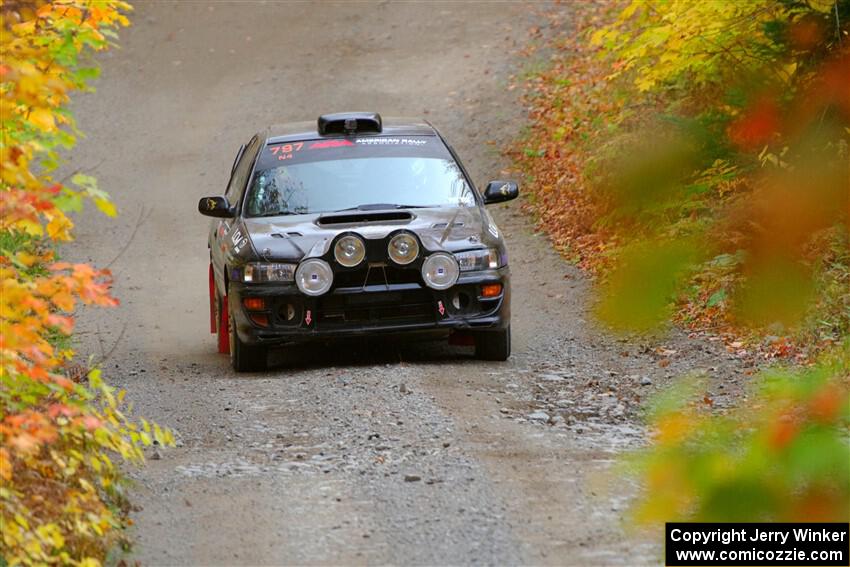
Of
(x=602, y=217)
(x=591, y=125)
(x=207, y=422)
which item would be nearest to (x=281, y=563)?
(x=207, y=422)

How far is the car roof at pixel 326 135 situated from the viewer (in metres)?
10.6

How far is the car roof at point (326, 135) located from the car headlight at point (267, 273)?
1.71m

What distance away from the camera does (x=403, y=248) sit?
29.8 feet

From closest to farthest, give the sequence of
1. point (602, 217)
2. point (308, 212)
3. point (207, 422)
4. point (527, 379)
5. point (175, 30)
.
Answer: point (602, 217)
point (207, 422)
point (527, 379)
point (308, 212)
point (175, 30)

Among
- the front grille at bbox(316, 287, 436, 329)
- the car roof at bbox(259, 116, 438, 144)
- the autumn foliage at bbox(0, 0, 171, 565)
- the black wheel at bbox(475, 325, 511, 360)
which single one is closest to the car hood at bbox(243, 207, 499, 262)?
the front grille at bbox(316, 287, 436, 329)

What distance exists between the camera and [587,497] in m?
6.07

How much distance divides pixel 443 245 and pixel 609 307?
7497 mm

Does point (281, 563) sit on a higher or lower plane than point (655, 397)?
lower

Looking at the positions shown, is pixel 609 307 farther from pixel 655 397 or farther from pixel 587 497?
pixel 587 497

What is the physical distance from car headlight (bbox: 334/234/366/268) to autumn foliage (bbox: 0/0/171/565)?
310cm

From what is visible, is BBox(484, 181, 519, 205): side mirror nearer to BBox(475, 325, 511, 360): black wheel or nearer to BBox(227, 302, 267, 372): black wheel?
BBox(475, 325, 511, 360): black wheel

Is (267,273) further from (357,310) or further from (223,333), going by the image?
(223,333)

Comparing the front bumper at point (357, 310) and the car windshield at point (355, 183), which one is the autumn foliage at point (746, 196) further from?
the car windshield at point (355, 183)

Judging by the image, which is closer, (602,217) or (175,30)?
(602,217)
